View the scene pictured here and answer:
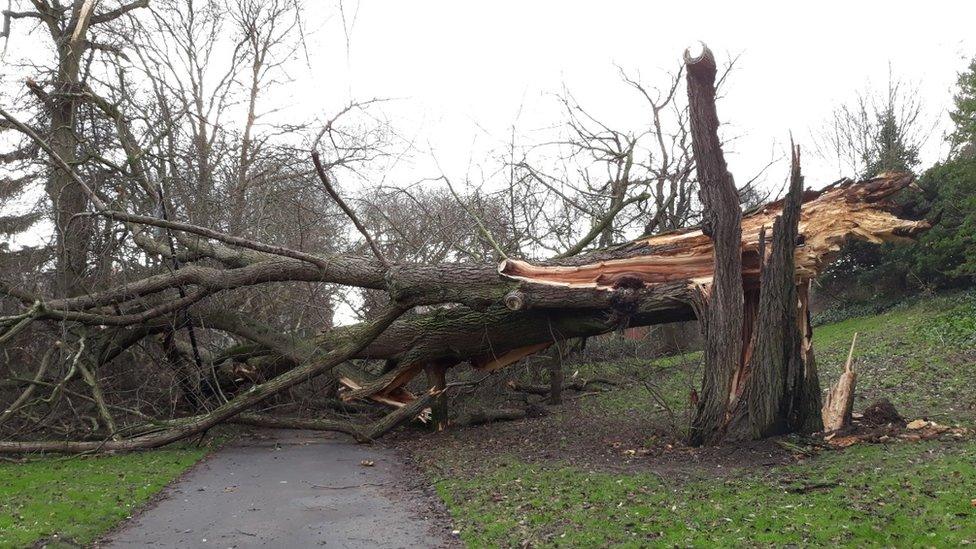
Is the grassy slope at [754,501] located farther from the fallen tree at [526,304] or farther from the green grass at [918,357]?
the fallen tree at [526,304]

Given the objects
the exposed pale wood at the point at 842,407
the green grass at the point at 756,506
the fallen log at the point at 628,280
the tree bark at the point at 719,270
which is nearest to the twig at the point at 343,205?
the fallen log at the point at 628,280

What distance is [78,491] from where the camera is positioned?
→ 7.52 m

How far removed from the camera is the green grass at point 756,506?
15.6ft

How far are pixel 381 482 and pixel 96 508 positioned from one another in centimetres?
279

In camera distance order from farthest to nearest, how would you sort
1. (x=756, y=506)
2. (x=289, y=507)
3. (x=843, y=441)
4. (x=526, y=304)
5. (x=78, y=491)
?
(x=526, y=304) < (x=78, y=491) < (x=843, y=441) < (x=289, y=507) < (x=756, y=506)

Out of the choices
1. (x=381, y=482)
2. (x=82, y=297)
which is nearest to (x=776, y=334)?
(x=381, y=482)

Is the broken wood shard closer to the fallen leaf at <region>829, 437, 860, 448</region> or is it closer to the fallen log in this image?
the fallen log

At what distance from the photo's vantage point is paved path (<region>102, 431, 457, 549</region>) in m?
5.95

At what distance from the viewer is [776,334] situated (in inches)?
291

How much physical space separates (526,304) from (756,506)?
4233 millimetres

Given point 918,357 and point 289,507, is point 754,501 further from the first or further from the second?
point 918,357

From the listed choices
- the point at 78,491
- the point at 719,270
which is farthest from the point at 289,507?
the point at 719,270

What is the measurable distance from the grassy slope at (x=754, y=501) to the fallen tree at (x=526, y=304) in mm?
1238

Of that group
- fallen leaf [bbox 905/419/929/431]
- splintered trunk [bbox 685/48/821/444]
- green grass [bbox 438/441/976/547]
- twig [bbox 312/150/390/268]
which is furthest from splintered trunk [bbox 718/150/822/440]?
twig [bbox 312/150/390/268]
